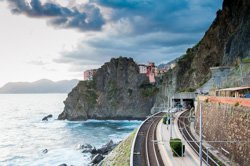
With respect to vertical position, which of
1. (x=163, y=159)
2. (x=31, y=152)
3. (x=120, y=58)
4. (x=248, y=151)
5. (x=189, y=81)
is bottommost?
(x=31, y=152)

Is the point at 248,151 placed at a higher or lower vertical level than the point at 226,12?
lower

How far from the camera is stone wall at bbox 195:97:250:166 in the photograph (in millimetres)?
24703

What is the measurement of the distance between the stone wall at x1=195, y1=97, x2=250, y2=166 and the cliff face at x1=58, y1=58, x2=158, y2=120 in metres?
102

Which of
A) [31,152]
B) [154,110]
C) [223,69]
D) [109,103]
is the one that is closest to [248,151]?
[223,69]

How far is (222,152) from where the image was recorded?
30578 millimetres

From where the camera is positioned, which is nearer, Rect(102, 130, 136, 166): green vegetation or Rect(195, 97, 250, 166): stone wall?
Rect(195, 97, 250, 166): stone wall

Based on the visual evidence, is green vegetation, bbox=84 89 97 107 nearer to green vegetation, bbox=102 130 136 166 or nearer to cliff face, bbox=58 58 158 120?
cliff face, bbox=58 58 158 120

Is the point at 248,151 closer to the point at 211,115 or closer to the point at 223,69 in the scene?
the point at 211,115

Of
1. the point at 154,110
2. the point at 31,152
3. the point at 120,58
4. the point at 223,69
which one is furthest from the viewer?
the point at 120,58

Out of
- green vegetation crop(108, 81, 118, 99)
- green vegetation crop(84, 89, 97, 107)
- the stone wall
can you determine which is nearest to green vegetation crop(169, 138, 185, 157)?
the stone wall

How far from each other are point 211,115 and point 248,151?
13.8 metres

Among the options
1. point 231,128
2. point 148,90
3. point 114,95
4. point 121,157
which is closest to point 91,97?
point 114,95

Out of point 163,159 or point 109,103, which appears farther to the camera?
point 109,103

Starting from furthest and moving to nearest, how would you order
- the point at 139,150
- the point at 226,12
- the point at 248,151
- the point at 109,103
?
the point at 109,103 → the point at 226,12 → the point at 139,150 → the point at 248,151
